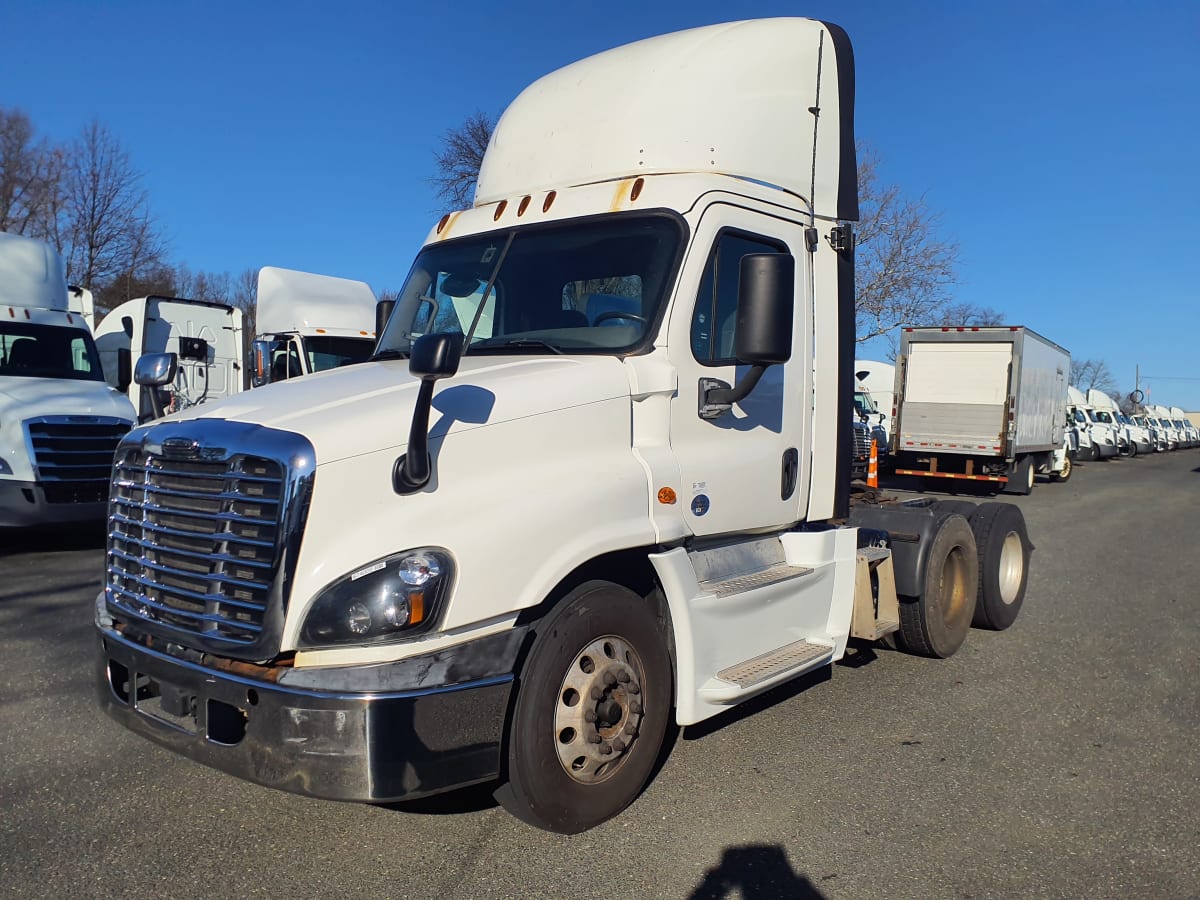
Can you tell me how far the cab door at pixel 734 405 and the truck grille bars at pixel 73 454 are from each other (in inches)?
290

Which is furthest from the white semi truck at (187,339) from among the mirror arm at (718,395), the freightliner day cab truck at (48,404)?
the mirror arm at (718,395)

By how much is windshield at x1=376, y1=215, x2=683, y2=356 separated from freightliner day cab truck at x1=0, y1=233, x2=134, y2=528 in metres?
6.45

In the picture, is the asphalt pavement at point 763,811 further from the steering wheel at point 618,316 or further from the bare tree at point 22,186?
the bare tree at point 22,186

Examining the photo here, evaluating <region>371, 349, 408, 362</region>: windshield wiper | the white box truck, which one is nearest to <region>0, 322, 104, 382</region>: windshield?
<region>371, 349, 408, 362</region>: windshield wiper

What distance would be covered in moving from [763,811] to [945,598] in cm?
315

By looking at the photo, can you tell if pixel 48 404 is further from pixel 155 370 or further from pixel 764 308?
pixel 764 308

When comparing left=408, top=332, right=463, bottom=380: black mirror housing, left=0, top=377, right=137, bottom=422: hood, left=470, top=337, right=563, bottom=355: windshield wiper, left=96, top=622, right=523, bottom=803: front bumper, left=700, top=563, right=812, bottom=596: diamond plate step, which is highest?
left=470, top=337, right=563, bottom=355: windshield wiper

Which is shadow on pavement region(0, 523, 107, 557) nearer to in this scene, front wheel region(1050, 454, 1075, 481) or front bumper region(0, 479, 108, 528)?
front bumper region(0, 479, 108, 528)

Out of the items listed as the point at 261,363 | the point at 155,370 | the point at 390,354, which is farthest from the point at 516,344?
the point at 261,363

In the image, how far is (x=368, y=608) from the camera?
305 cm

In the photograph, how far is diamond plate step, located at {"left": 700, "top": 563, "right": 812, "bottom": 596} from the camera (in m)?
4.27

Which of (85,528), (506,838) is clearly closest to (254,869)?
(506,838)

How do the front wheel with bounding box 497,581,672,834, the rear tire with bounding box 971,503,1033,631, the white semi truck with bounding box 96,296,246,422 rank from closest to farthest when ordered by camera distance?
the front wheel with bounding box 497,581,672,834
the rear tire with bounding box 971,503,1033,631
the white semi truck with bounding box 96,296,246,422

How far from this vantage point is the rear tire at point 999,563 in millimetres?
7027
